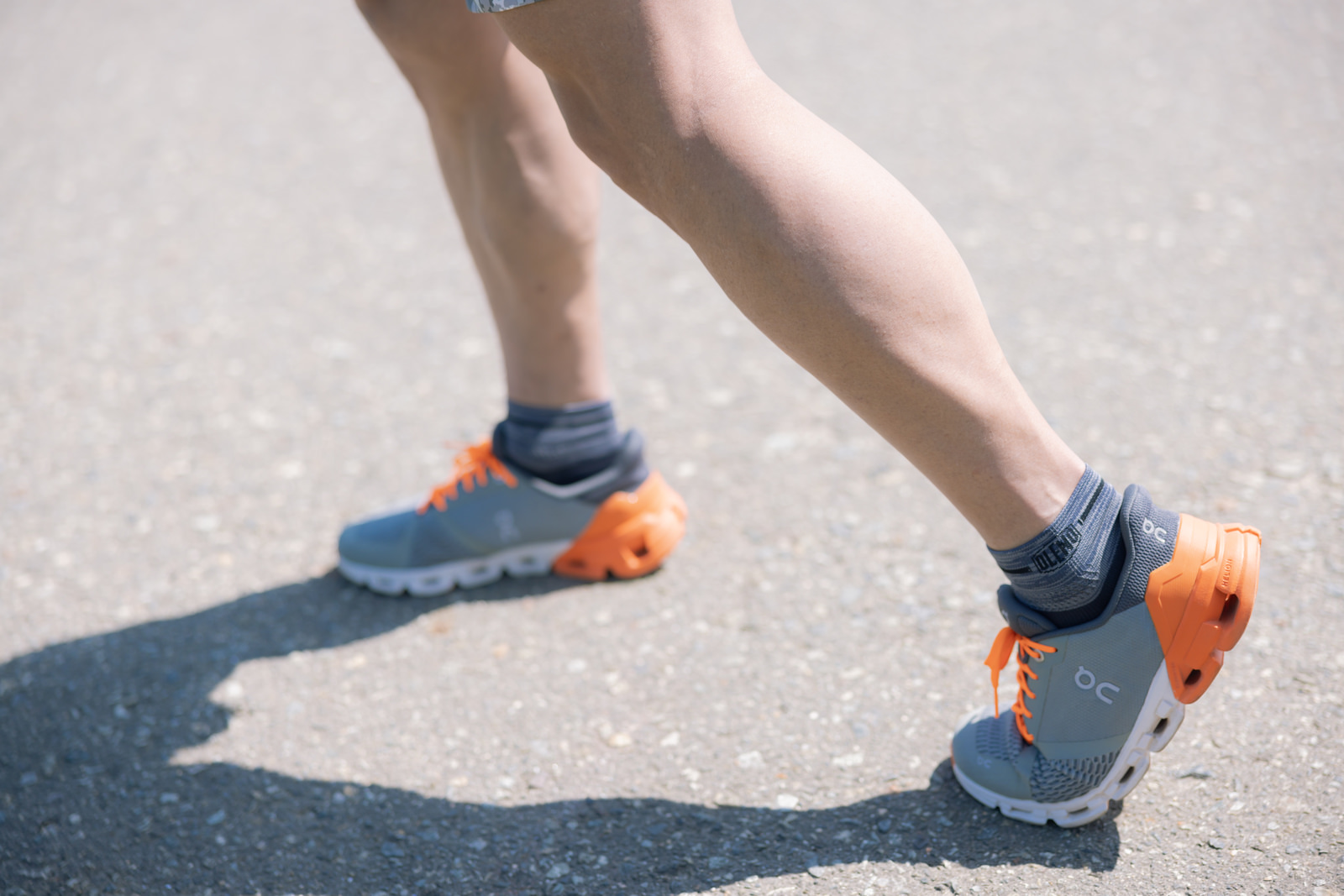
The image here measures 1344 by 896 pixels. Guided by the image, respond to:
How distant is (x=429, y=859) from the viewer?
149 cm

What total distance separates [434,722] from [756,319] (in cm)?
94

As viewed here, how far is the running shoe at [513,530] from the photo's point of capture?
6.55 ft

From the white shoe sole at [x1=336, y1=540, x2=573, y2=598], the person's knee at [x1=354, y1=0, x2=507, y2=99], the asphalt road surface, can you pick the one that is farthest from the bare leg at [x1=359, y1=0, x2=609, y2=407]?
the asphalt road surface

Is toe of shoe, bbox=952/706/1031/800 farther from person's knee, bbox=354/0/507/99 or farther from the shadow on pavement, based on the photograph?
person's knee, bbox=354/0/507/99

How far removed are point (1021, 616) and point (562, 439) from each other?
0.91 meters

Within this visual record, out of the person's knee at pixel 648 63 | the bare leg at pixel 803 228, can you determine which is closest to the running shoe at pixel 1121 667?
the bare leg at pixel 803 228

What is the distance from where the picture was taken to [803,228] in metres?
1.15

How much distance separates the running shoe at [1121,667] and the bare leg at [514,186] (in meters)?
0.91

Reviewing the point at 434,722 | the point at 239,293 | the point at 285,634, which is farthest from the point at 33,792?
the point at 239,293

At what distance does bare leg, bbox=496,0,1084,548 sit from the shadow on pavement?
0.51 metres

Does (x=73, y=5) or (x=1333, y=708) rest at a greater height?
(x=73, y=5)

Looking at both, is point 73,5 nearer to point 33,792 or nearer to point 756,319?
point 33,792

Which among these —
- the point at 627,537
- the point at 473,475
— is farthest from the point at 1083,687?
the point at 473,475

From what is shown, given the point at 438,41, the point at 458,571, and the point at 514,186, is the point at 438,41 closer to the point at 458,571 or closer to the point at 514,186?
the point at 514,186
